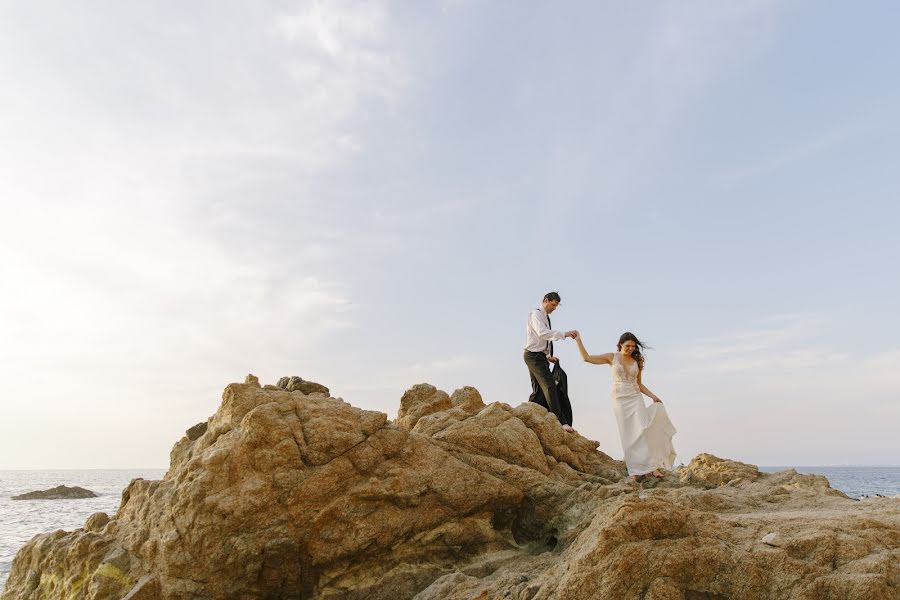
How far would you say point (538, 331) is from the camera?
13.4 meters

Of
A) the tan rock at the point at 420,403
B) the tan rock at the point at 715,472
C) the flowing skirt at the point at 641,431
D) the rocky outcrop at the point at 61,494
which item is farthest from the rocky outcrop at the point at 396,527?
the rocky outcrop at the point at 61,494

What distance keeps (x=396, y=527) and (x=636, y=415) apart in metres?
5.66

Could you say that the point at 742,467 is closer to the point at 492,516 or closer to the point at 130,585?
the point at 492,516

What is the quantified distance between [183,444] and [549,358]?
7469 mm

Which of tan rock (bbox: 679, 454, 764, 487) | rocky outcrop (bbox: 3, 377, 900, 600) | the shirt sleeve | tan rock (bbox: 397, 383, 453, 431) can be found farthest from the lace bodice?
tan rock (bbox: 397, 383, 453, 431)

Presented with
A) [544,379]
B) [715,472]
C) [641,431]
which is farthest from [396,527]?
[715,472]

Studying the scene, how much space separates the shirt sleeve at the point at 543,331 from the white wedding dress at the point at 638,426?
1.23m

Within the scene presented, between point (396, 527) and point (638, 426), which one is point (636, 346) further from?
point (396, 527)

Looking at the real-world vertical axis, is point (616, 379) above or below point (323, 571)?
above

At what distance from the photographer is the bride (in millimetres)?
11641

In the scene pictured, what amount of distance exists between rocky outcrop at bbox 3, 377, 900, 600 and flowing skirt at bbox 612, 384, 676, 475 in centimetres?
183

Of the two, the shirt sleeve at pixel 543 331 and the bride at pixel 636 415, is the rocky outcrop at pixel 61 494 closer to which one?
the shirt sleeve at pixel 543 331

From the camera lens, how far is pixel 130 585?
769 centimetres

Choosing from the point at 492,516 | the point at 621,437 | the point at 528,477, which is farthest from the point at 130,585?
the point at 621,437
